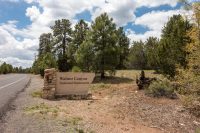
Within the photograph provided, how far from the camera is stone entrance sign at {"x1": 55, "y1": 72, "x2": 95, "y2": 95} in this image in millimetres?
21156

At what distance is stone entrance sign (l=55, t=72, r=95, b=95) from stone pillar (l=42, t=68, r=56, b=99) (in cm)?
43

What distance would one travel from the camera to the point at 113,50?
133 ft

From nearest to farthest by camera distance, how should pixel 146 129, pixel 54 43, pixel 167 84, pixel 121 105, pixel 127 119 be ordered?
1. pixel 146 129
2. pixel 127 119
3. pixel 121 105
4. pixel 167 84
5. pixel 54 43

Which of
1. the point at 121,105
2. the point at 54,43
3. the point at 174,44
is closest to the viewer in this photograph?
the point at 121,105

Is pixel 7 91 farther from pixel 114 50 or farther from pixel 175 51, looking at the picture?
pixel 114 50

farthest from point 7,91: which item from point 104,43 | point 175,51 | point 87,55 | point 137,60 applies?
point 137,60

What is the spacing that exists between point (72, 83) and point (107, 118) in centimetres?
767

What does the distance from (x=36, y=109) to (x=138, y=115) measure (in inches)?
185

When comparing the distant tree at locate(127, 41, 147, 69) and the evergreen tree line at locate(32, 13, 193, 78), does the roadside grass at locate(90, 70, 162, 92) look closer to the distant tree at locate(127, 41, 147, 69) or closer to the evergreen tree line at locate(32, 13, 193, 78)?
the evergreen tree line at locate(32, 13, 193, 78)

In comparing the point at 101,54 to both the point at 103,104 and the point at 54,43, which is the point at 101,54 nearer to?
the point at 103,104

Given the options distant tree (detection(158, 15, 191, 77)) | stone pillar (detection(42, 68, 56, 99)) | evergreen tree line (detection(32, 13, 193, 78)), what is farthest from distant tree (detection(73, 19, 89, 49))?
stone pillar (detection(42, 68, 56, 99))

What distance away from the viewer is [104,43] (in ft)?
137

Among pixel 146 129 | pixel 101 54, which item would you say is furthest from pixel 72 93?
pixel 101 54

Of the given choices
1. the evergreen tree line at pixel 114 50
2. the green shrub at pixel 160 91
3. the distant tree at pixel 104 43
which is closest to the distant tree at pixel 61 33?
the evergreen tree line at pixel 114 50
